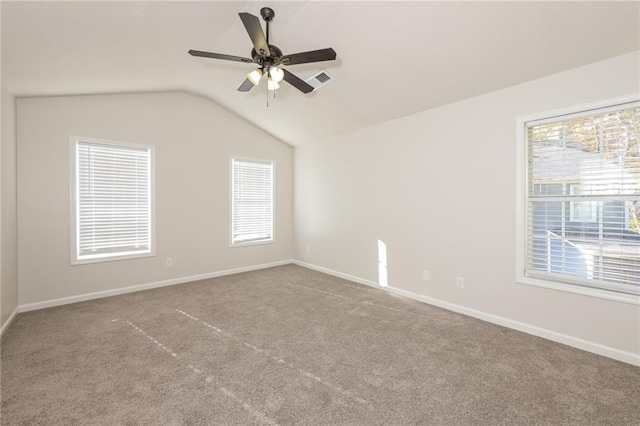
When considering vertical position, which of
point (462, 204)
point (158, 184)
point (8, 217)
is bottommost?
point (8, 217)

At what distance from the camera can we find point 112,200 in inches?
159

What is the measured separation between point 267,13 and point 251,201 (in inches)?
139

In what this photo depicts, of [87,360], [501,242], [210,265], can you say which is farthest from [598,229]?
[210,265]

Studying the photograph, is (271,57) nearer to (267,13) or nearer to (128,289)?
(267,13)

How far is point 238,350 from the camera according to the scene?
2.54m

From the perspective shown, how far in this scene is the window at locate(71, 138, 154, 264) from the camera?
3.78 m

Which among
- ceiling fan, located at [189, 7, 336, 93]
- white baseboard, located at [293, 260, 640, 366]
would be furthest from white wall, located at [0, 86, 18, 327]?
white baseboard, located at [293, 260, 640, 366]

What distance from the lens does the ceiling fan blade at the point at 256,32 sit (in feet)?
6.24

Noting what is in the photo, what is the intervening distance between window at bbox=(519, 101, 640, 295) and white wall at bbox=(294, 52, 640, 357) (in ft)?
0.50

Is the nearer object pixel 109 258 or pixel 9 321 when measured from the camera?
pixel 9 321

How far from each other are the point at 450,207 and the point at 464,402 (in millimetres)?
2177

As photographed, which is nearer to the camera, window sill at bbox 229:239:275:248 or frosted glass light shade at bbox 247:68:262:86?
frosted glass light shade at bbox 247:68:262:86

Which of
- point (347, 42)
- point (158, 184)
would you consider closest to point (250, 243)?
point (158, 184)

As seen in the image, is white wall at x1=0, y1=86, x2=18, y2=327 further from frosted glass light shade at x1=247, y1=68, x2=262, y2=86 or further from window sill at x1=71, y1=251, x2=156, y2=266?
frosted glass light shade at x1=247, y1=68, x2=262, y2=86
